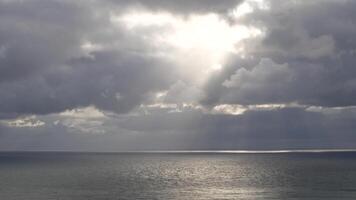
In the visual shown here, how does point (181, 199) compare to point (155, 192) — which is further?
point (155, 192)

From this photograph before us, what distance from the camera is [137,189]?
13338cm

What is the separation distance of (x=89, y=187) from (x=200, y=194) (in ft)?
119

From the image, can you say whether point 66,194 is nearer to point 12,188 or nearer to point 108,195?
point 108,195

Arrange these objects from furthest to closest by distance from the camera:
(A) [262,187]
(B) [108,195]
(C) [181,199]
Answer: (A) [262,187]
(B) [108,195]
(C) [181,199]

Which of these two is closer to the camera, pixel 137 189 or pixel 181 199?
pixel 181 199

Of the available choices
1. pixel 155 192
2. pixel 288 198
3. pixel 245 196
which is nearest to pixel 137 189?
pixel 155 192

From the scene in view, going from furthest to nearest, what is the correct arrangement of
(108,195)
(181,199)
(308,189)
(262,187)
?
(262,187) → (308,189) → (108,195) → (181,199)

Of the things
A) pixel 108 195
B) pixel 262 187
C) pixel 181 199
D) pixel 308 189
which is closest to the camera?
pixel 181 199

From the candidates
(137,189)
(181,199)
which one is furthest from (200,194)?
(137,189)

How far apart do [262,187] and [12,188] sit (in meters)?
71.0

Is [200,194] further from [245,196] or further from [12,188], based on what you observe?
[12,188]

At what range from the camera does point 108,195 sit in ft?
391

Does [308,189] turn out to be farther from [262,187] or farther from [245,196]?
[245,196]

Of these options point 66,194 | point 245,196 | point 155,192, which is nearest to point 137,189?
point 155,192
